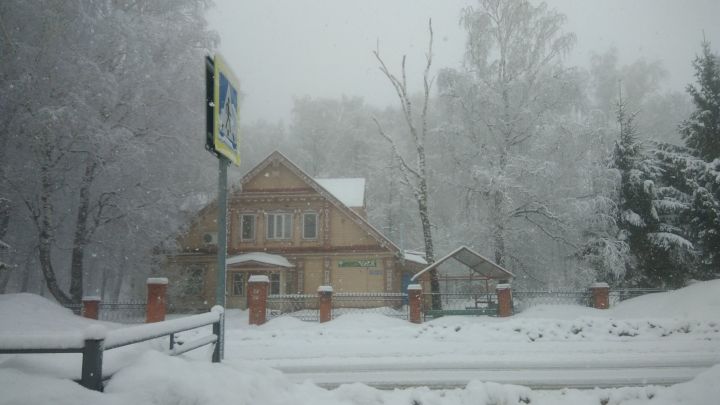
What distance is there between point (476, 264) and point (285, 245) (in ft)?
43.0

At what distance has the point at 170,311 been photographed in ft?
83.4

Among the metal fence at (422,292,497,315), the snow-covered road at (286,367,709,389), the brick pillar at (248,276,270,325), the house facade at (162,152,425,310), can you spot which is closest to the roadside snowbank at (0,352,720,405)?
the snow-covered road at (286,367,709,389)

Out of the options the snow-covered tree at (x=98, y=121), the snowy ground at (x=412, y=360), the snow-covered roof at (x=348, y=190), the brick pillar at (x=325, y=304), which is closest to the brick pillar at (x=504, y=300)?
the snowy ground at (x=412, y=360)

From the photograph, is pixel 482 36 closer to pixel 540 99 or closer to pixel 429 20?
pixel 429 20

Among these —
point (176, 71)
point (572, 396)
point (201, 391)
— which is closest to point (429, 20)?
point (176, 71)

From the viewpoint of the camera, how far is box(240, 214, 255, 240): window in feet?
91.4

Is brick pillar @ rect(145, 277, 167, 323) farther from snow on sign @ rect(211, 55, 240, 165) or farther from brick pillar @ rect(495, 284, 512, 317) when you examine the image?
brick pillar @ rect(495, 284, 512, 317)

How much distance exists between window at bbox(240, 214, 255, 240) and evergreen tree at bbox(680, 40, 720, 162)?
82.9 ft

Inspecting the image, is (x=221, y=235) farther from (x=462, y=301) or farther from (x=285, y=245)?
(x=285, y=245)

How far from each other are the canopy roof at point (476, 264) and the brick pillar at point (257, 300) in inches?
267

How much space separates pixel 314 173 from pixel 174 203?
2760 centimetres

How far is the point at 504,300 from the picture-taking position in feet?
58.7

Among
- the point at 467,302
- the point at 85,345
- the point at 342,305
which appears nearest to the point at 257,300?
the point at 342,305

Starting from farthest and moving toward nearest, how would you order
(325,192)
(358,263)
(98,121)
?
(325,192), (358,263), (98,121)
